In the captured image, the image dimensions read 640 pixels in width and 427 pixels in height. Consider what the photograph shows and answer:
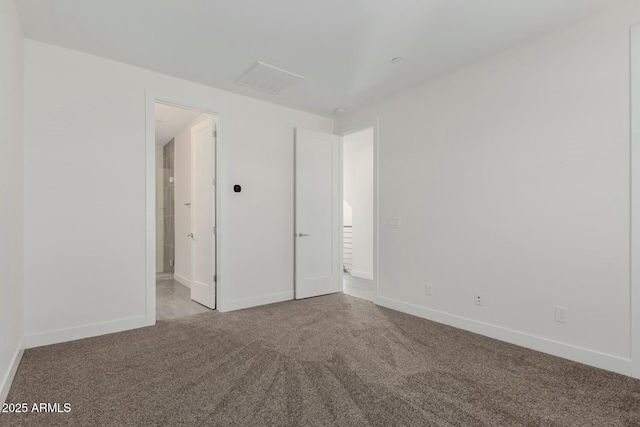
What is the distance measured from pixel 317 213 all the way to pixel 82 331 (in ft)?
9.58

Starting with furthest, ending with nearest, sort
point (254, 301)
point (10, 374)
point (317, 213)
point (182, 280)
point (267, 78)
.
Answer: point (182, 280) < point (317, 213) < point (254, 301) < point (267, 78) < point (10, 374)

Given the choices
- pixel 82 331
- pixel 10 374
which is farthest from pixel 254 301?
pixel 10 374

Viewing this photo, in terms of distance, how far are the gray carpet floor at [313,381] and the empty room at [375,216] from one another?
19 mm

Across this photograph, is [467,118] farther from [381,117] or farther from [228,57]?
[228,57]

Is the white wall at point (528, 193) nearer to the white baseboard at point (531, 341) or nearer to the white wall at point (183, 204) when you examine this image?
the white baseboard at point (531, 341)

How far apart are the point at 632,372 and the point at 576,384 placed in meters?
0.48

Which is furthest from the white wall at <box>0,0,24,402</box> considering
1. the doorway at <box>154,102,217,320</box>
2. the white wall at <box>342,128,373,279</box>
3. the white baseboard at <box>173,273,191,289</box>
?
the white wall at <box>342,128,373,279</box>

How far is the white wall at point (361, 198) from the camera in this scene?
609 cm

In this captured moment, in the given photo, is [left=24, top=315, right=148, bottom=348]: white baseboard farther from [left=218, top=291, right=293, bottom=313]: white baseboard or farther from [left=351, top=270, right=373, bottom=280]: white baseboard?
[left=351, top=270, right=373, bottom=280]: white baseboard

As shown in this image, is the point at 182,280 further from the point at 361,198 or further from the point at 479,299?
the point at 479,299

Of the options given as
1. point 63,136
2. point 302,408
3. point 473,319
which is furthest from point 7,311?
point 473,319

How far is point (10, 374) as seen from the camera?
206 cm

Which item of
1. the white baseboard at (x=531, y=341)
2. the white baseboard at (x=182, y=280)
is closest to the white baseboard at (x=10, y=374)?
the white baseboard at (x=182, y=280)

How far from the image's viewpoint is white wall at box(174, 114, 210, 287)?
5.07 m
